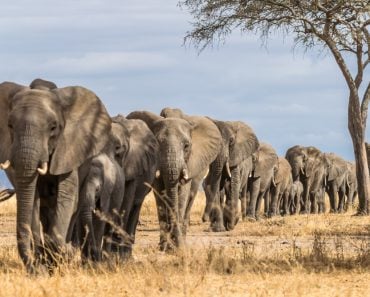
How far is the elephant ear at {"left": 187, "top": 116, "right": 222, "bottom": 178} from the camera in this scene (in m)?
17.4

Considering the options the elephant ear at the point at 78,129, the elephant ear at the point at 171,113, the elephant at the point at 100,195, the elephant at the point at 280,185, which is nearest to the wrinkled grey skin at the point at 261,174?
the elephant at the point at 280,185

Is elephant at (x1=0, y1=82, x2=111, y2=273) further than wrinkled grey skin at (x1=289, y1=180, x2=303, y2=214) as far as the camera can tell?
No

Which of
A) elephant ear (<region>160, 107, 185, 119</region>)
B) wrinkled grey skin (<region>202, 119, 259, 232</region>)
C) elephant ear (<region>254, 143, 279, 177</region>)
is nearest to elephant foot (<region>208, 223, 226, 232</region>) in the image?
Result: wrinkled grey skin (<region>202, 119, 259, 232</region>)

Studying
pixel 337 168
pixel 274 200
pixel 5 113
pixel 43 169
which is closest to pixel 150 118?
pixel 5 113

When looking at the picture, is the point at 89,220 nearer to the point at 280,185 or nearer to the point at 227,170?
the point at 227,170

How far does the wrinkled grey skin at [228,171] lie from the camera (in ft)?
71.4

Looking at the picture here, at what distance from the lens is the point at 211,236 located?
20.2 m

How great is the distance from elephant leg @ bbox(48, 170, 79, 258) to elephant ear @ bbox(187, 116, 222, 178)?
6.04 m

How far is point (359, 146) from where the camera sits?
95.3 ft

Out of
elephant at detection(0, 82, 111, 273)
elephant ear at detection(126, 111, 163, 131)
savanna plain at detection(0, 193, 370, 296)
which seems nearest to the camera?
savanna plain at detection(0, 193, 370, 296)

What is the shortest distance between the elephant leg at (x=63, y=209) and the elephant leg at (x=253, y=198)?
16.2 metres

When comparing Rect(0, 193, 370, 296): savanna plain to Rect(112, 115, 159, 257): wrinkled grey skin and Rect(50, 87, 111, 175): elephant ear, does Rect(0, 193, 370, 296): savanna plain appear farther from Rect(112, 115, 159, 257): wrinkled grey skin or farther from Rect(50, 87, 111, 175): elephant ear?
Rect(50, 87, 111, 175): elephant ear

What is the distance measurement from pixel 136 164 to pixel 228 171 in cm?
792

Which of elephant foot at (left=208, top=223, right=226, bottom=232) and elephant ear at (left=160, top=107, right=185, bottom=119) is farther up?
elephant ear at (left=160, top=107, right=185, bottom=119)
